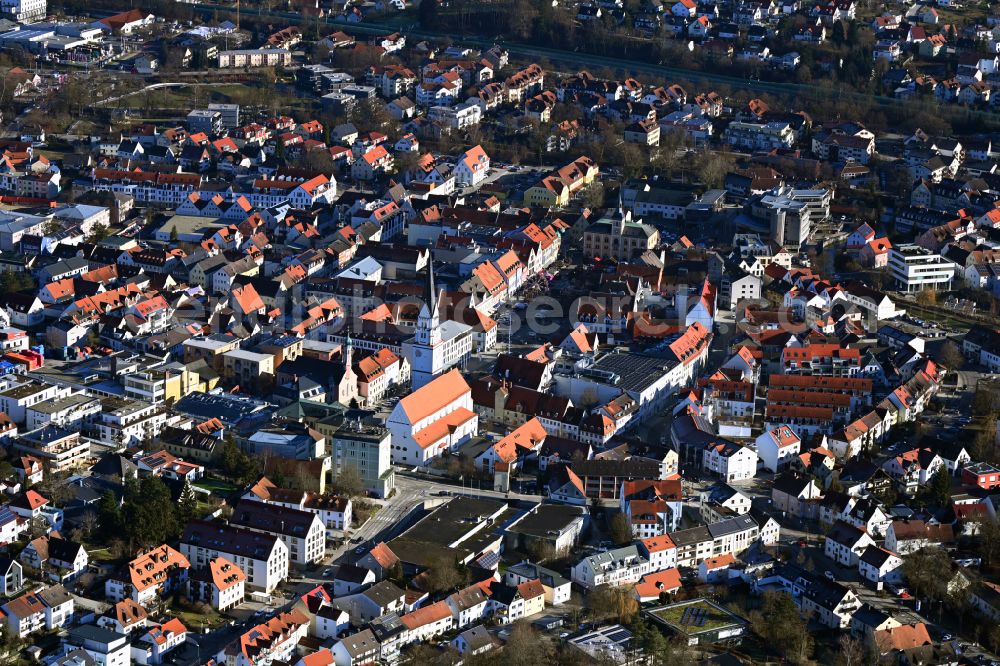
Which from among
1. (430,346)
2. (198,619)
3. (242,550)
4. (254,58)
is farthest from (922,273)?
(254,58)

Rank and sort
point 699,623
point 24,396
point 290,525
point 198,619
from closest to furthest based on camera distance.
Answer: point 198,619 < point 699,623 < point 290,525 < point 24,396

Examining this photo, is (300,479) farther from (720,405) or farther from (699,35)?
(699,35)

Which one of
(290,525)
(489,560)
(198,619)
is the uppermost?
(290,525)

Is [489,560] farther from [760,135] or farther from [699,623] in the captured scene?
[760,135]

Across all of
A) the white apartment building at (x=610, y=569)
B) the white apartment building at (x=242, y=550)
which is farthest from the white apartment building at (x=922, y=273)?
the white apartment building at (x=242, y=550)

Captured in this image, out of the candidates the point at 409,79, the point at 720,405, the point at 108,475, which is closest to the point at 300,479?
the point at 108,475

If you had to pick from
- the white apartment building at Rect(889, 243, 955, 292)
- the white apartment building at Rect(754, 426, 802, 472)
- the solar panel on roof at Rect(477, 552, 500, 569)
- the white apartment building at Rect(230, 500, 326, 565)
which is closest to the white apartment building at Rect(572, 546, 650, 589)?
the solar panel on roof at Rect(477, 552, 500, 569)
